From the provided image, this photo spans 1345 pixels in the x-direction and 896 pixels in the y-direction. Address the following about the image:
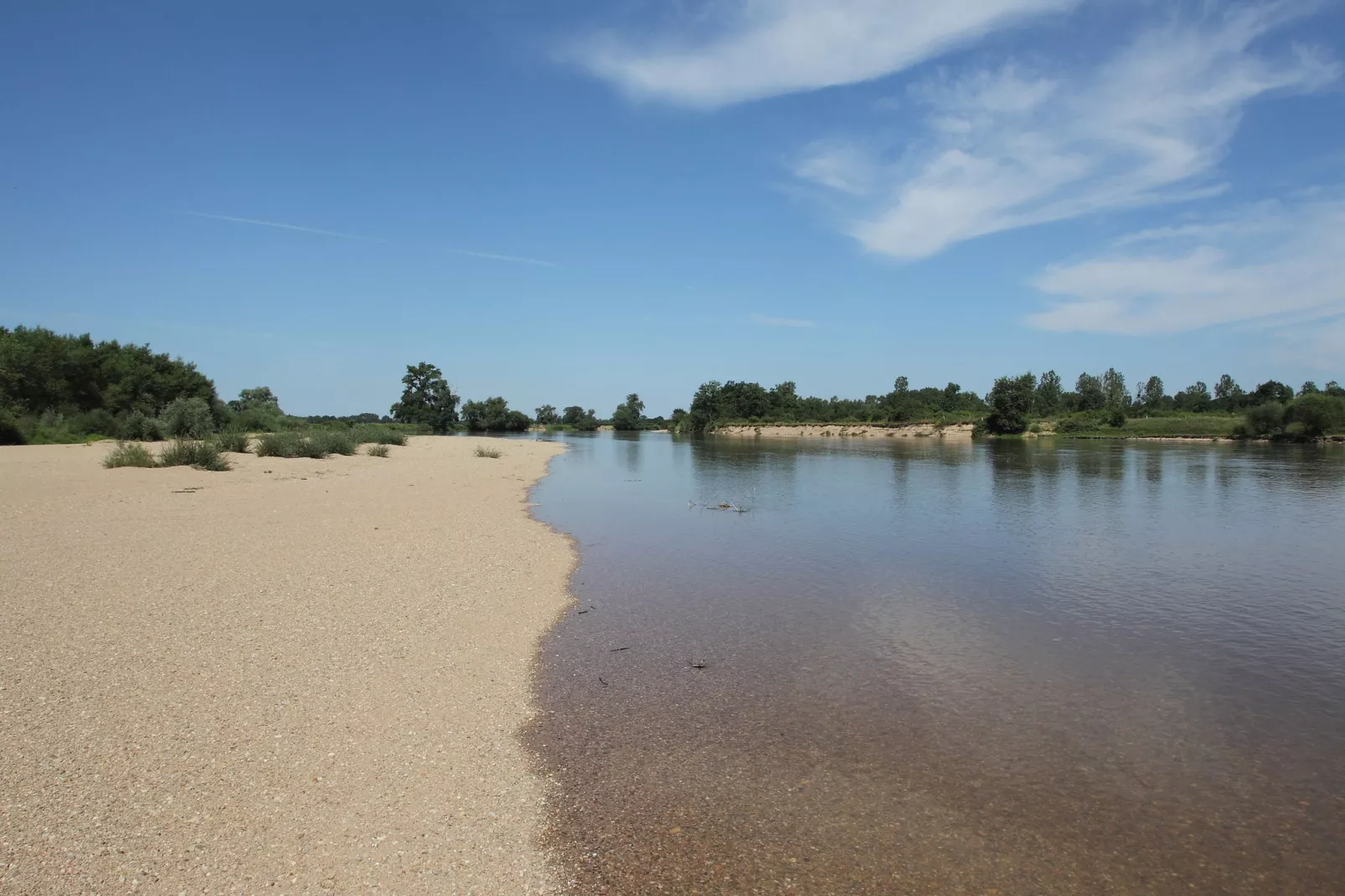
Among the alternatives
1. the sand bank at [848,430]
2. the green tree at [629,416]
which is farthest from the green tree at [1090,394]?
the green tree at [629,416]

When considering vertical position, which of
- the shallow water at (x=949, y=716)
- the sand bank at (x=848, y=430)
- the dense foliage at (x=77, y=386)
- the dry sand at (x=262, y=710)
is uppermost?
the dense foliage at (x=77, y=386)

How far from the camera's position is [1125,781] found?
20.9 ft

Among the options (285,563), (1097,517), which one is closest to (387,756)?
(285,563)

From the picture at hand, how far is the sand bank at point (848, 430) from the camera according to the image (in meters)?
104

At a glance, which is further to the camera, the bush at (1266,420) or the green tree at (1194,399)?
the green tree at (1194,399)

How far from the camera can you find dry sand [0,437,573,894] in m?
4.55

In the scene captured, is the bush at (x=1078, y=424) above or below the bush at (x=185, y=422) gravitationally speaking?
below

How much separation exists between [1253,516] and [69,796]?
2922 centimetres

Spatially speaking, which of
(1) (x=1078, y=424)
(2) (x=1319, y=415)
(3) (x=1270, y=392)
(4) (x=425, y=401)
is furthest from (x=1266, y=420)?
(4) (x=425, y=401)

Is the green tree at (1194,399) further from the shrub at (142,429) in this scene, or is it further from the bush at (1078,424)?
the shrub at (142,429)

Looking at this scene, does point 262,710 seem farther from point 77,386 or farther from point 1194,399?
point 1194,399

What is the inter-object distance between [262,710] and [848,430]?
116 metres

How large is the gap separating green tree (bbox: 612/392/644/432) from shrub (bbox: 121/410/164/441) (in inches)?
5476

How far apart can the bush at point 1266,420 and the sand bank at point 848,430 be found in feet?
105
